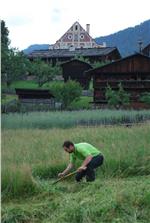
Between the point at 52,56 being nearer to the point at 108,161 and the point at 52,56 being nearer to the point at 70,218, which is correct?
the point at 108,161

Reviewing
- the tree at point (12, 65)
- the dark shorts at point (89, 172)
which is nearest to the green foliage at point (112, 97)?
the tree at point (12, 65)

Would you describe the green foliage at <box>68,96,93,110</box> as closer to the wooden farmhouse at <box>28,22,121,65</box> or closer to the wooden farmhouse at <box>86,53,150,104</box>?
the wooden farmhouse at <box>86,53,150,104</box>

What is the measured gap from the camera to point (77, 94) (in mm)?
32281

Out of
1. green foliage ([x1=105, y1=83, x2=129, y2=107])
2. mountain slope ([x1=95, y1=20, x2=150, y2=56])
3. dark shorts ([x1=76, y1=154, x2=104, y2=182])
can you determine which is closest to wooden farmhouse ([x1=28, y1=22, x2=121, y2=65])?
green foliage ([x1=105, y1=83, x2=129, y2=107])

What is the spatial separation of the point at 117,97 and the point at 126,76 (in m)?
3.90

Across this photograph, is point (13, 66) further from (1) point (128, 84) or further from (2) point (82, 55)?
(2) point (82, 55)

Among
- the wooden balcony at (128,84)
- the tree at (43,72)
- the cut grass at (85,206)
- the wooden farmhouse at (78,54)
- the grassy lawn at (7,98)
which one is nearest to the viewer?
the cut grass at (85,206)

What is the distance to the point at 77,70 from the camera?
43906 millimetres

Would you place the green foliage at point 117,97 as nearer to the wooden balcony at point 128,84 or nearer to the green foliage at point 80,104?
the green foliage at point 80,104

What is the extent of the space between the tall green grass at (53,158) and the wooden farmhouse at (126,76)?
2112 centimetres

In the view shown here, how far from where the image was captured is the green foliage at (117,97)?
1230 inches

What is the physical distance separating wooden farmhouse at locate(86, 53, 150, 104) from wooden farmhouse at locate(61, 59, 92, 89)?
854 cm

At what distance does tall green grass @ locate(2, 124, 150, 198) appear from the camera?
6246 millimetres

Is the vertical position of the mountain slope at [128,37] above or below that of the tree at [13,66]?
above
